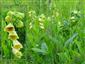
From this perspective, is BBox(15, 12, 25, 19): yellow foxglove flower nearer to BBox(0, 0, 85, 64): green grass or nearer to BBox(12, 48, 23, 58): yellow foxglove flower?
BBox(0, 0, 85, 64): green grass

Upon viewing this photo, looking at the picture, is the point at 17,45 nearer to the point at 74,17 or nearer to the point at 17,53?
the point at 17,53

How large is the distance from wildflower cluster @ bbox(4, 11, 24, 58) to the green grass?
0.03 metres

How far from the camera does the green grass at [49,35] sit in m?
1.28

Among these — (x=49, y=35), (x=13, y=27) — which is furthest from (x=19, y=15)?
(x=49, y=35)

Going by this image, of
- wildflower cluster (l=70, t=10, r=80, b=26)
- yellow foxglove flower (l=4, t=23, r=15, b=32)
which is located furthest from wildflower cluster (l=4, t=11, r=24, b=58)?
wildflower cluster (l=70, t=10, r=80, b=26)

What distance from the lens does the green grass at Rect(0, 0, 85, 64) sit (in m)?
1.28

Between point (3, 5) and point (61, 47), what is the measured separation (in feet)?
1.20

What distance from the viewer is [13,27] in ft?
4.41

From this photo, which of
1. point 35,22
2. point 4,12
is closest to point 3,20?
point 4,12

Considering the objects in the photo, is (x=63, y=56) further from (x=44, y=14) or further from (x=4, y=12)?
(x=4, y=12)

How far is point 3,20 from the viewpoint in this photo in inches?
56.2

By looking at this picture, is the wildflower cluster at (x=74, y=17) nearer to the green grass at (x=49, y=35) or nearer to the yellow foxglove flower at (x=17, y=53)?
the green grass at (x=49, y=35)

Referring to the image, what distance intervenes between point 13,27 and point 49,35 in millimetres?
172

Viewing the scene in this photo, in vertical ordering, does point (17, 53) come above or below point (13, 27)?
below
